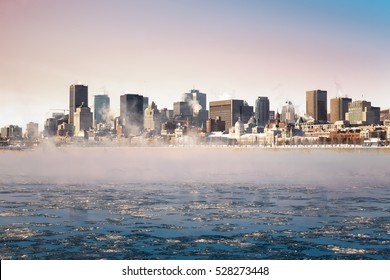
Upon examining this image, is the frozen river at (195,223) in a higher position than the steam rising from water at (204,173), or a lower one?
higher

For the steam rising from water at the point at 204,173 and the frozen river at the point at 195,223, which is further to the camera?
the steam rising from water at the point at 204,173

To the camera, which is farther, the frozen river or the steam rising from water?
the steam rising from water

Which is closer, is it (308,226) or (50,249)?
(50,249)

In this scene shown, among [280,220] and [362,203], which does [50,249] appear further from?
[362,203]

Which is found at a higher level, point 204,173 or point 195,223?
point 195,223

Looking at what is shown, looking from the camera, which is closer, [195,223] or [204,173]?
[195,223]

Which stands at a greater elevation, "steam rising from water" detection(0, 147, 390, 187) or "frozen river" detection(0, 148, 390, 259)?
"frozen river" detection(0, 148, 390, 259)

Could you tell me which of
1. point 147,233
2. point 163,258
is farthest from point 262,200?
point 163,258
